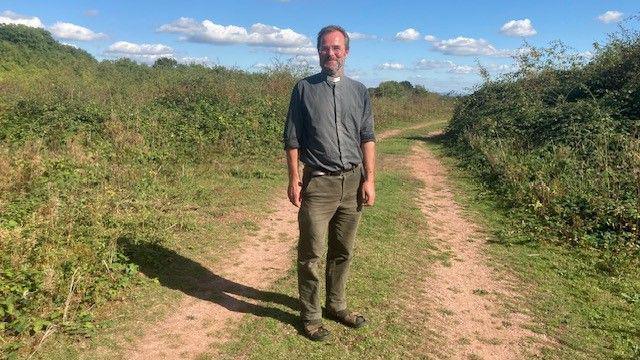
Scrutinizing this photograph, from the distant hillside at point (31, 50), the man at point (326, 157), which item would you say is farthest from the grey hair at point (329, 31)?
the distant hillside at point (31, 50)

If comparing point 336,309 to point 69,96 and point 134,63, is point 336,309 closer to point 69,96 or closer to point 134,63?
point 69,96

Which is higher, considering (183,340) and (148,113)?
(148,113)

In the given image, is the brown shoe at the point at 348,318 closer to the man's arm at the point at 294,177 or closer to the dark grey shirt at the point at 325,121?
the man's arm at the point at 294,177

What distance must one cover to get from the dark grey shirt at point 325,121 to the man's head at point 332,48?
84 millimetres

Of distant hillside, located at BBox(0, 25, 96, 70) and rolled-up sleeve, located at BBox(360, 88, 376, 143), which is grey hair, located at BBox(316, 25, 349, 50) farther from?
distant hillside, located at BBox(0, 25, 96, 70)

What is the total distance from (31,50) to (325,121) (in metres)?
20.9

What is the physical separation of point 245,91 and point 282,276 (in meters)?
11.4

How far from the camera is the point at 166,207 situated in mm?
6293

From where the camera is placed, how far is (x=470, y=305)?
170 inches

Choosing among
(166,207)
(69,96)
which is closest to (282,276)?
(166,207)

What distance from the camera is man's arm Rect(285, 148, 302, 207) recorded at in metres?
3.24

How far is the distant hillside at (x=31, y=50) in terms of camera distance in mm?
17094

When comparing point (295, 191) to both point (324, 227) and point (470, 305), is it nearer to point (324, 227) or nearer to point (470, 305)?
point (324, 227)

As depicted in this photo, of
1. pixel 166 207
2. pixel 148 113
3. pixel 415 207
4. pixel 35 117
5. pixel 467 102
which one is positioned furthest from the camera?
pixel 467 102
